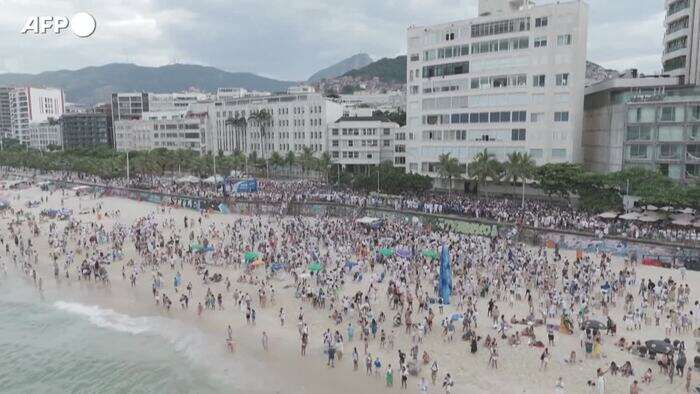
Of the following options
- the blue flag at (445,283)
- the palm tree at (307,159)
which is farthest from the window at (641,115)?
the palm tree at (307,159)

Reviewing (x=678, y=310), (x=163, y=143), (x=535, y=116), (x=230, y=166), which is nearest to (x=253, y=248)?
(x=678, y=310)

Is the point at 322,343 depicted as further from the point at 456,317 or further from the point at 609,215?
the point at 609,215

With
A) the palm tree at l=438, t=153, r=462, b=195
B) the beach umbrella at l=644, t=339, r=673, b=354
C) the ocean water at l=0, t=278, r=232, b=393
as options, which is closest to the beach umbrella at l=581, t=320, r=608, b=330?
the beach umbrella at l=644, t=339, r=673, b=354

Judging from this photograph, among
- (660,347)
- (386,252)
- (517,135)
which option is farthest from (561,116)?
(660,347)

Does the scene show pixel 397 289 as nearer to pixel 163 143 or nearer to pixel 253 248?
pixel 253 248

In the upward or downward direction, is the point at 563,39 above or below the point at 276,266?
above

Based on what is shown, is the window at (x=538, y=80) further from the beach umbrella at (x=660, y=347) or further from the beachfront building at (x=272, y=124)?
the beachfront building at (x=272, y=124)
